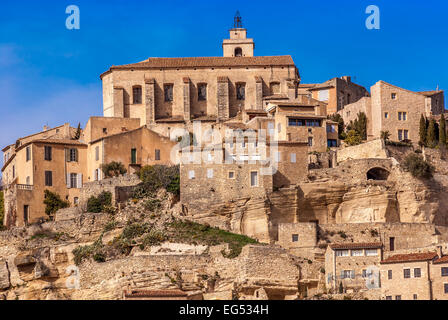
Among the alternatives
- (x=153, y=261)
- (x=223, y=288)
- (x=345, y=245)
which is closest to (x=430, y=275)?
(x=345, y=245)

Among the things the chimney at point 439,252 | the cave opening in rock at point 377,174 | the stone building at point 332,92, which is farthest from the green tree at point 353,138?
the chimney at point 439,252

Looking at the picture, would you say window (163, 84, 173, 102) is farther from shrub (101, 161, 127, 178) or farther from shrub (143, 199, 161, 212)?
shrub (143, 199, 161, 212)

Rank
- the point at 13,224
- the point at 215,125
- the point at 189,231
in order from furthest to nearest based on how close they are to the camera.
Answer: the point at 215,125
the point at 13,224
the point at 189,231

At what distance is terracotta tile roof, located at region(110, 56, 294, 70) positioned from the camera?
8538cm

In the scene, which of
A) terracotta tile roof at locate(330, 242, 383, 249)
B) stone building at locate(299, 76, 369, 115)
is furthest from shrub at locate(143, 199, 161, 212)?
stone building at locate(299, 76, 369, 115)

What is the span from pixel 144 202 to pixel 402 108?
21093 mm

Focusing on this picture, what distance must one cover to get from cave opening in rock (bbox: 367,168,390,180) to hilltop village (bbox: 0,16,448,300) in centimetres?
8

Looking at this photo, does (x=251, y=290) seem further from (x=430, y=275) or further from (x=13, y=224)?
(x=13, y=224)

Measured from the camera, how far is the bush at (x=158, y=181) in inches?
2611

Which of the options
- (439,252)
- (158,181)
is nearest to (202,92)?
(158,181)

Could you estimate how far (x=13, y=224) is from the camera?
69.5m

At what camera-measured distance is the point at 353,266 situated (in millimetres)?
57719

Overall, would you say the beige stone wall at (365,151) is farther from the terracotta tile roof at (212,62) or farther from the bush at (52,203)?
the bush at (52,203)

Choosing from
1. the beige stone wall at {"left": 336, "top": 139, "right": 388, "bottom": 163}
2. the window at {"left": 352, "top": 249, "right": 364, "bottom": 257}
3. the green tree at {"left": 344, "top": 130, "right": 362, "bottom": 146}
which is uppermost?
the green tree at {"left": 344, "top": 130, "right": 362, "bottom": 146}
